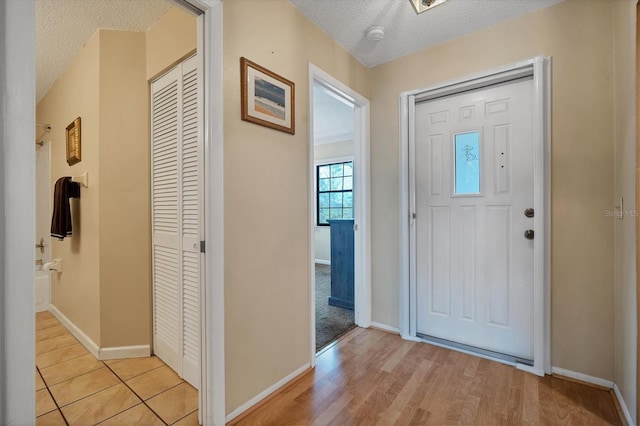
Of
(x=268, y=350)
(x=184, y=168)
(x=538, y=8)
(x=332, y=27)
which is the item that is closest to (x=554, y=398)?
(x=268, y=350)

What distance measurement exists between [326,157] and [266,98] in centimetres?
413

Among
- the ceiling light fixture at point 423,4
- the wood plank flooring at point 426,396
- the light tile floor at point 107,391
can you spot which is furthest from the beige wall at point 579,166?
the light tile floor at point 107,391

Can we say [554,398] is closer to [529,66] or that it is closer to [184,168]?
[529,66]

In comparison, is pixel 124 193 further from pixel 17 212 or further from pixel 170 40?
pixel 17 212

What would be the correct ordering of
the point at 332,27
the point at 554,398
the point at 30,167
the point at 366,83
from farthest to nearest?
the point at 366,83
the point at 332,27
the point at 554,398
the point at 30,167

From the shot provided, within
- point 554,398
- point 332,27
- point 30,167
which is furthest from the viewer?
point 332,27

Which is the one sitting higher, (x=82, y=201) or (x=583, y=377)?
(x=82, y=201)

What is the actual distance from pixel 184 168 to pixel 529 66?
7.78ft

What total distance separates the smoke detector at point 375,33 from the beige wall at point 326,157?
10.8 feet

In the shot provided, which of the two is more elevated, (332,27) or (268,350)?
(332,27)

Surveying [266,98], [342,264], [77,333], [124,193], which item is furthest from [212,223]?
[77,333]

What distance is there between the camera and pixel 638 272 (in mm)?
1300

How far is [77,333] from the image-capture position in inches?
96.0

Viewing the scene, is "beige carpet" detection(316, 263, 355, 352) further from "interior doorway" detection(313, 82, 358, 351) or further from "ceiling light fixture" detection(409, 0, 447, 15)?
"ceiling light fixture" detection(409, 0, 447, 15)
